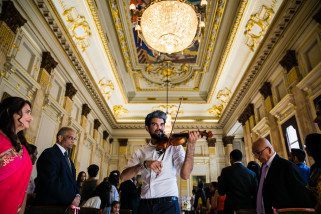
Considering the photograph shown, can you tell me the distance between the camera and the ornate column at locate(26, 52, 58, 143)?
20.9 ft

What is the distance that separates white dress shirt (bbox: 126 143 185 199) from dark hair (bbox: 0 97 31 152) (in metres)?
1.00

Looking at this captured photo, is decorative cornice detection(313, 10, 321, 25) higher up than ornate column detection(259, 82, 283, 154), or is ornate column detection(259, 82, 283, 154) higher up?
decorative cornice detection(313, 10, 321, 25)

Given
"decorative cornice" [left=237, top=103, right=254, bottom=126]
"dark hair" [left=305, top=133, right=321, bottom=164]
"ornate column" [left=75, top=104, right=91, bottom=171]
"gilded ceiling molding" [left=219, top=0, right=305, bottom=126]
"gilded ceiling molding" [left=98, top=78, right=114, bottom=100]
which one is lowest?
"dark hair" [left=305, top=133, right=321, bottom=164]

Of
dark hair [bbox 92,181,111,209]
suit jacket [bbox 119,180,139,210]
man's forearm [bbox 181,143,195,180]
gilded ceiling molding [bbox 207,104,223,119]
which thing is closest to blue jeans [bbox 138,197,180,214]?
man's forearm [bbox 181,143,195,180]

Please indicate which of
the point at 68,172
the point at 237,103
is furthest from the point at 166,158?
the point at 237,103

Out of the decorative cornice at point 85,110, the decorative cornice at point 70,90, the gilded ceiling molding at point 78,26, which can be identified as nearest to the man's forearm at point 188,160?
the gilded ceiling molding at point 78,26

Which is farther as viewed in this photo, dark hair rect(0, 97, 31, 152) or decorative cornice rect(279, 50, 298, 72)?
decorative cornice rect(279, 50, 298, 72)

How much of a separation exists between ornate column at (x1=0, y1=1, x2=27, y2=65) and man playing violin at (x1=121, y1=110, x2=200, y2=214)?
4.46m

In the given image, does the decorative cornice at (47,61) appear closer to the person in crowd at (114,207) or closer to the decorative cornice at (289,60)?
the person in crowd at (114,207)

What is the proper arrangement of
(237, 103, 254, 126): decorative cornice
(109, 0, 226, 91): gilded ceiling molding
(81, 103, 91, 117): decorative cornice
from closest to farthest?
1. (109, 0, 226, 91): gilded ceiling molding
2. (237, 103, 254, 126): decorative cornice
3. (81, 103, 91, 117): decorative cornice

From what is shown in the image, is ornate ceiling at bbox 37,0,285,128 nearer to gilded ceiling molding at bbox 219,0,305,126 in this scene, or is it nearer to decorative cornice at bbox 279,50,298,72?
gilded ceiling molding at bbox 219,0,305,126

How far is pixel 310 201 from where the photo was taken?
7.57 ft

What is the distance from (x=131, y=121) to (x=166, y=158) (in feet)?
44.8

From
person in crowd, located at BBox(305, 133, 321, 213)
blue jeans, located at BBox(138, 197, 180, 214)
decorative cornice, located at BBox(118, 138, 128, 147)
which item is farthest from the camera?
decorative cornice, located at BBox(118, 138, 128, 147)
